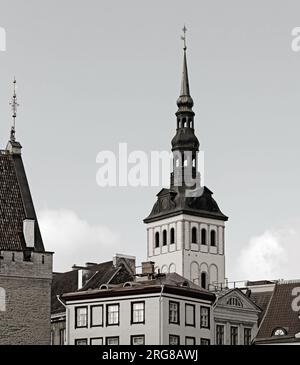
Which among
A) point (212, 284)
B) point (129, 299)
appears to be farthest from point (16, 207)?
point (212, 284)

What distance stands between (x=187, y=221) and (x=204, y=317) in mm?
47689

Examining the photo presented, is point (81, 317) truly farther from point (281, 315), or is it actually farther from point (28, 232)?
point (28, 232)

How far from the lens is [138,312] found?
8369 cm

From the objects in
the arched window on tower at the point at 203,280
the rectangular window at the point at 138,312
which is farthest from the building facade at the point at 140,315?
the arched window on tower at the point at 203,280

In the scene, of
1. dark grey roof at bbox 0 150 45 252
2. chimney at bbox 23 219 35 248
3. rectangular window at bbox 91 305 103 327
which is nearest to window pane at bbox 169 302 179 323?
rectangular window at bbox 91 305 103 327

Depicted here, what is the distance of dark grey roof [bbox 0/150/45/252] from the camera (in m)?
64.4

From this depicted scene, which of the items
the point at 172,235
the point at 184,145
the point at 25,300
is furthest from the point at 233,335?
the point at 184,145

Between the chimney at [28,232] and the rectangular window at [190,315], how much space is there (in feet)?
78.6

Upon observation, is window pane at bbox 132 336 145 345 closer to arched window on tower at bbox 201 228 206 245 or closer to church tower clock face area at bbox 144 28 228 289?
church tower clock face area at bbox 144 28 228 289

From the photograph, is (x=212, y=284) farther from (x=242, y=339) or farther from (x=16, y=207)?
(x=16, y=207)

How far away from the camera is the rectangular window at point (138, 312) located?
83.2 metres

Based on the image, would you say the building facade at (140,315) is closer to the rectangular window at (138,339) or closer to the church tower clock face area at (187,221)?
the rectangular window at (138,339)
